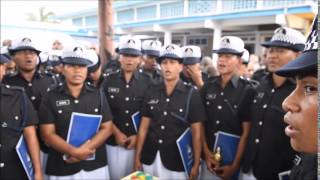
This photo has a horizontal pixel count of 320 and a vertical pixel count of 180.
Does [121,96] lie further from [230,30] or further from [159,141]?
[230,30]

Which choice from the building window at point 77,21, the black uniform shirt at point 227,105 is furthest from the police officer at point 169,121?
the building window at point 77,21

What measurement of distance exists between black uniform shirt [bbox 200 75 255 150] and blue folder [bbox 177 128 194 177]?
19 centimetres

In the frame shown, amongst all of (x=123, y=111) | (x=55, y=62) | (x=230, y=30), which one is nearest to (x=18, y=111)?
(x=123, y=111)

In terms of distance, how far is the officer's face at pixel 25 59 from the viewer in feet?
10.3

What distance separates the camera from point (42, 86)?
3256mm

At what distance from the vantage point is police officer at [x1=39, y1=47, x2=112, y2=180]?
255 cm

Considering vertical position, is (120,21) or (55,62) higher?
(120,21)

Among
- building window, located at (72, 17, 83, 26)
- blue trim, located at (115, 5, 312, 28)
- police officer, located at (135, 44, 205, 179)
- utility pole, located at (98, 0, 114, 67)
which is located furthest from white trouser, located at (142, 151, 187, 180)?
building window, located at (72, 17, 83, 26)

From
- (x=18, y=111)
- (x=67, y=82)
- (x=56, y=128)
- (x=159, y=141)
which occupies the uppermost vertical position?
(x=67, y=82)

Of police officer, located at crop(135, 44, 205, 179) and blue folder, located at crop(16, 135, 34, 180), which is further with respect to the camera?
police officer, located at crop(135, 44, 205, 179)

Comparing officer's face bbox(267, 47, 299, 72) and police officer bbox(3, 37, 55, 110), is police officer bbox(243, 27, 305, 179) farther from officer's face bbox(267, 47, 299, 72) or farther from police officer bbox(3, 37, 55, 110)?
police officer bbox(3, 37, 55, 110)

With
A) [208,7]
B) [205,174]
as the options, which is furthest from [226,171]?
[208,7]

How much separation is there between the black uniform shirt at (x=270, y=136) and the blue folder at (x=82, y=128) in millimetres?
1312

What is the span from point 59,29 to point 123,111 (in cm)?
1551
